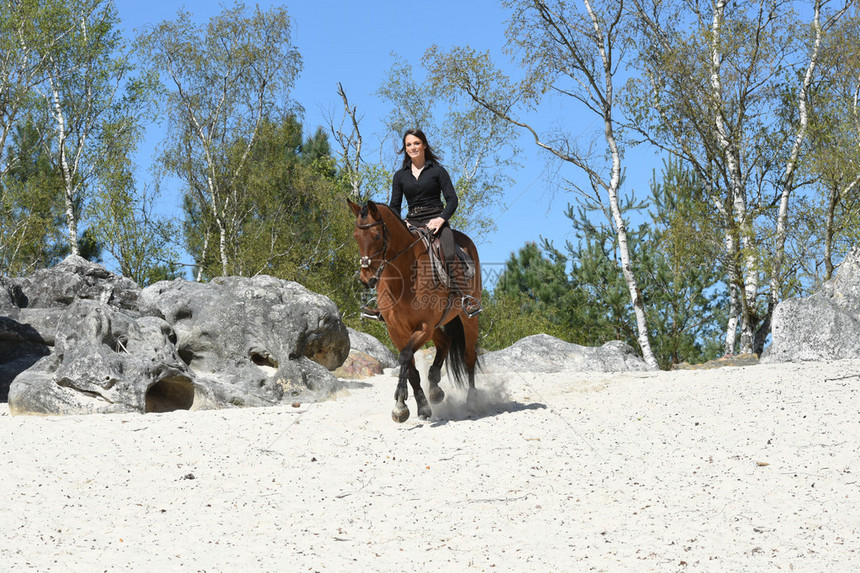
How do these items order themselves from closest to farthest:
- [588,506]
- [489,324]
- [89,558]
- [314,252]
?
[89,558] → [588,506] → [489,324] → [314,252]

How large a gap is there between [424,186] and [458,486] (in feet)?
11.7

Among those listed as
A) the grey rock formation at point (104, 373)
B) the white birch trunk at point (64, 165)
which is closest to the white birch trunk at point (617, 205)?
the grey rock formation at point (104, 373)

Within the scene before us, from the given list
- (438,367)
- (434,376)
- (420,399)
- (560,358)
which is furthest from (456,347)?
(560,358)

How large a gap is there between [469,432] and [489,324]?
1666 centimetres

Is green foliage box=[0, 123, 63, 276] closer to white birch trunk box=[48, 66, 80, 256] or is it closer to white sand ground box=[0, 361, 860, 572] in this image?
white birch trunk box=[48, 66, 80, 256]

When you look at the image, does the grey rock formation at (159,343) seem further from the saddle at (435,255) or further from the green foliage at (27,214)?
the green foliage at (27,214)

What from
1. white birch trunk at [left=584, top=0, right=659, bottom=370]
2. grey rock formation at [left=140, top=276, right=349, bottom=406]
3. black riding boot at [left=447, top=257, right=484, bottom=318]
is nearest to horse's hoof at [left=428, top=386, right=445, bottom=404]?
black riding boot at [left=447, top=257, right=484, bottom=318]

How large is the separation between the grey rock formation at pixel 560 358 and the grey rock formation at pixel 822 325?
264 cm

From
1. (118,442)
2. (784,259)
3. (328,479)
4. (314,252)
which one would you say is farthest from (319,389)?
(314,252)

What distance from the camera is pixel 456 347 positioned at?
9.98m

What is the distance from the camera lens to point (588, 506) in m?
6.24

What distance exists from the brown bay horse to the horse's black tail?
438 mm

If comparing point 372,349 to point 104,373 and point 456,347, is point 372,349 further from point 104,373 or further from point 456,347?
point 104,373

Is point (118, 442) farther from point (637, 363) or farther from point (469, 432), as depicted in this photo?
point (637, 363)
